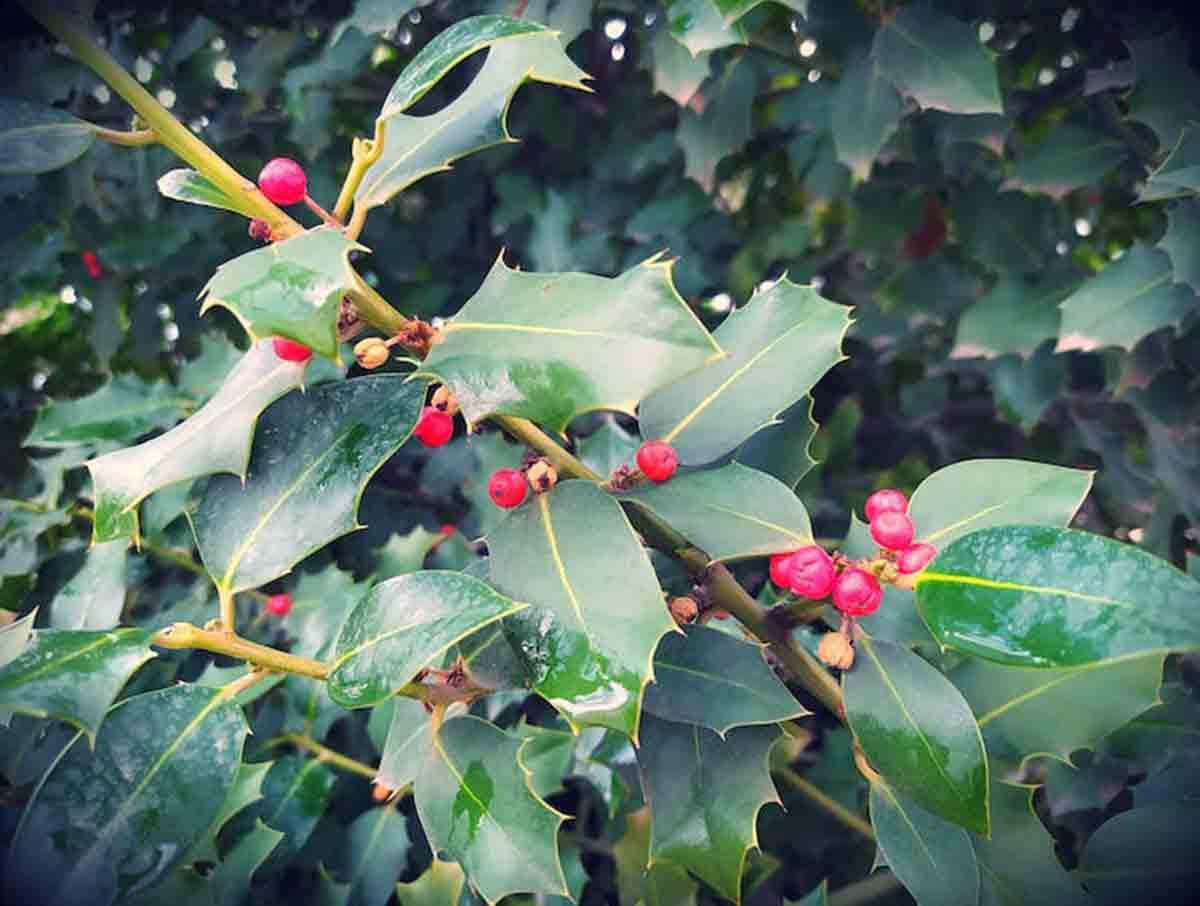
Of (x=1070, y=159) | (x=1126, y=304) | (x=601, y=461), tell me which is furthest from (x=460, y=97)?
(x=1070, y=159)

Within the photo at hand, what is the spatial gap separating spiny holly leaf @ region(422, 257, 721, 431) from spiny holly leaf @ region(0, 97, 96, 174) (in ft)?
1.32

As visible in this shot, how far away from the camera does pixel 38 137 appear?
2.92ft

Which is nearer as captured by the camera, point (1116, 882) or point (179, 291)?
point (1116, 882)

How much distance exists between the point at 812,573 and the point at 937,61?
94cm

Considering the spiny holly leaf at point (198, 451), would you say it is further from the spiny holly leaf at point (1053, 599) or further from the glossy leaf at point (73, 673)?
the spiny holly leaf at point (1053, 599)

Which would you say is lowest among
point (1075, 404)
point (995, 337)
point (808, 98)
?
point (1075, 404)

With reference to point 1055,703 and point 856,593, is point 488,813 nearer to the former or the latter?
point 856,593

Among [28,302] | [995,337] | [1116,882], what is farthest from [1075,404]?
[28,302]

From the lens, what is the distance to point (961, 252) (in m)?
1.97

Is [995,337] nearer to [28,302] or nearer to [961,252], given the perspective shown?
[961,252]

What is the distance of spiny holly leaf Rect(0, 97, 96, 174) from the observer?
875mm

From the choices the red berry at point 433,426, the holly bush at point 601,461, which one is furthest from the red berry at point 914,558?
the red berry at point 433,426

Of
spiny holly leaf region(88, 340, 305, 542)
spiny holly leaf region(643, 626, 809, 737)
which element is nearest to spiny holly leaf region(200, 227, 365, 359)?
spiny holly leaf region(88, 340, 305, 542)

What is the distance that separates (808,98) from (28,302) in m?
1.94
